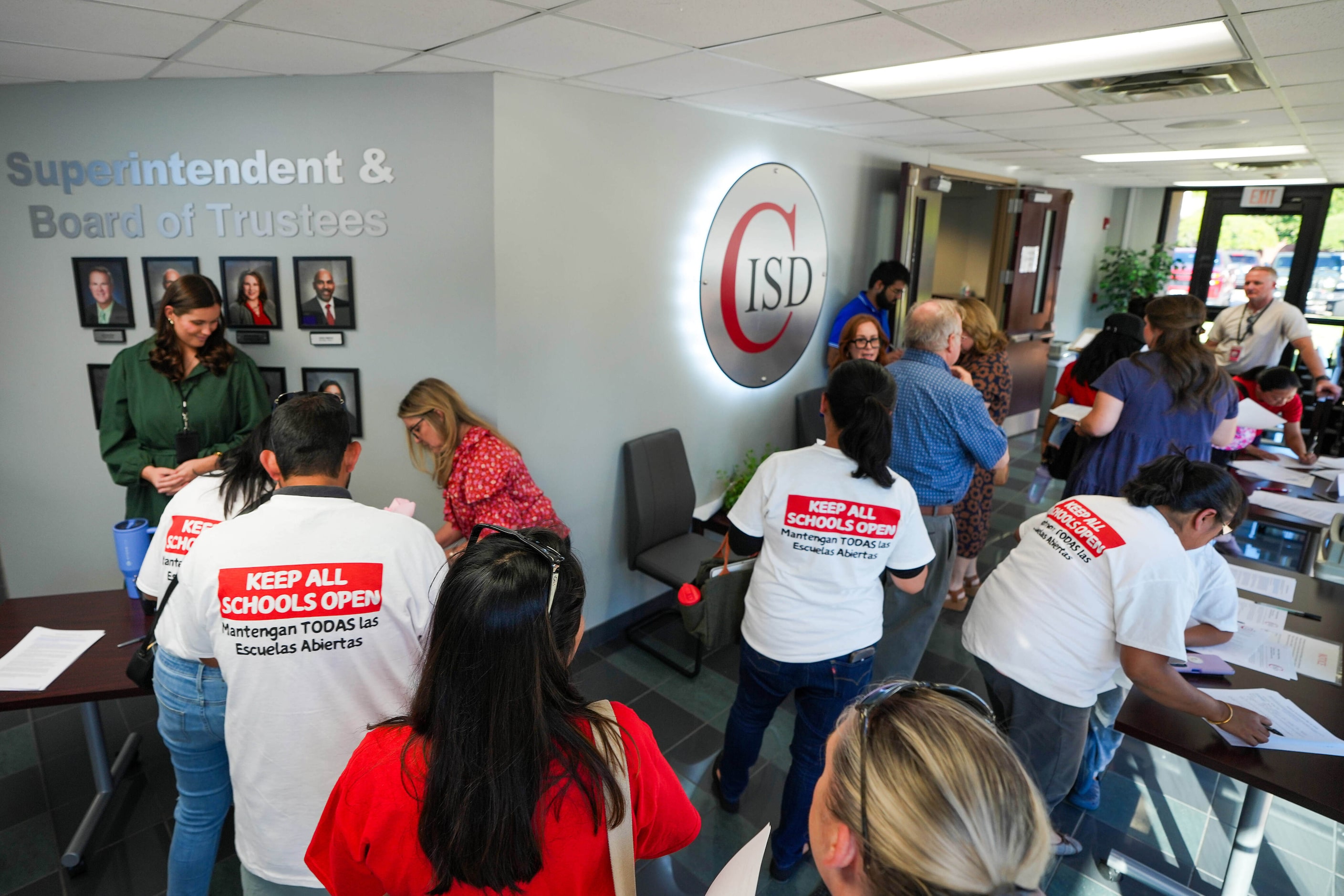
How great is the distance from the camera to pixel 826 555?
1.99 meters

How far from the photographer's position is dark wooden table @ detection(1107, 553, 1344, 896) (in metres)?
1.62

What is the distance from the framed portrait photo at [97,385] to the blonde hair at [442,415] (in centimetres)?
137

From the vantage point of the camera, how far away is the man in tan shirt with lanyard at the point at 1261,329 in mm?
5305

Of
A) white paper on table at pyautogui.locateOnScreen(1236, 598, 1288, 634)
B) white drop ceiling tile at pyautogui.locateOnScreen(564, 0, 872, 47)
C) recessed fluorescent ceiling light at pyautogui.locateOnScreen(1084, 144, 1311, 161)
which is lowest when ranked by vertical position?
white paper on table at pyautogui.locateOnScreen(1236, 598, 1288, 634)

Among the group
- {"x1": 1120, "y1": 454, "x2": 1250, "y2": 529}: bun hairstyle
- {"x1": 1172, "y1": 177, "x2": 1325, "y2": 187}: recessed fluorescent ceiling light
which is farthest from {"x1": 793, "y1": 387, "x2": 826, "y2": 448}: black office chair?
{"x1": 1172, "y1": 177, "x2": 1325, "y2": 187}: recessed fluorescent ceiling light

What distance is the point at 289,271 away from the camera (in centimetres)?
294

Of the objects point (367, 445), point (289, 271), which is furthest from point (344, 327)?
point (367, 445)

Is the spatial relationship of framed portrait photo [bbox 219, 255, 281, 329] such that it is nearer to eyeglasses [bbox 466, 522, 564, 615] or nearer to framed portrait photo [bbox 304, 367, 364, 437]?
framed portrait photo [bbox 304, 367, 364, 437]

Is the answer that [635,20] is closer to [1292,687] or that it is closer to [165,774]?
[1292,687]

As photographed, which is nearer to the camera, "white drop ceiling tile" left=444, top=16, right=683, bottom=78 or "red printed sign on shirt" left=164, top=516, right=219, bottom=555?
"red printed sign on shirt" left=164, top=516, right=219, bottom=555

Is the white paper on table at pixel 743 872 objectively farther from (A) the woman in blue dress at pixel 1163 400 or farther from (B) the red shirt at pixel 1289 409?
(B) the red shirt at pixel 1289 409

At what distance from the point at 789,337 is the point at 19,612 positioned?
12.0 ft

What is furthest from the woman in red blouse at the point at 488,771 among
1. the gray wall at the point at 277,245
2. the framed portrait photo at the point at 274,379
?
the framed portrait photo at the point at 274,379

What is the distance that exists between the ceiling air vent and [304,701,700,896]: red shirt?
9.92 feet
